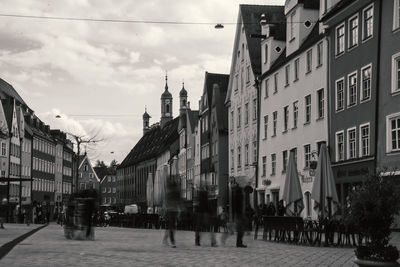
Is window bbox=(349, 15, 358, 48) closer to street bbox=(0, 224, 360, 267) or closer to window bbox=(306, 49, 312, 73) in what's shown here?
window bbox=(306, 49, 312, 73)

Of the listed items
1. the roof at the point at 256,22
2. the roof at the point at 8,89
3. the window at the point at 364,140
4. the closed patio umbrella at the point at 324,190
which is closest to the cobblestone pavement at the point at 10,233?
the closed patio umbrella at the point at 324,190

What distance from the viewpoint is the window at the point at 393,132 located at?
32781mm

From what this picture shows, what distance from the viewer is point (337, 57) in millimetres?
40469

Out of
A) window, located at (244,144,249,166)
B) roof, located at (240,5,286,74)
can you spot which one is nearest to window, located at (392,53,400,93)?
roof, located at (240,5,286,74)

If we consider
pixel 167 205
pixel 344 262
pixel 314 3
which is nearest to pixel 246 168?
pixel 314 3

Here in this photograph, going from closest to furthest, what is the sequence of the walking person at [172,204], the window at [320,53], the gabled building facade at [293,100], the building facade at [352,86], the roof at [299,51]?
the walking person at [172,204] < the building facade at [352,86] < the window at [320,53] < the gabled building facade at [293,100] < the roof at [299,51]

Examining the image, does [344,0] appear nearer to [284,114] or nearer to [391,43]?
[391,43]

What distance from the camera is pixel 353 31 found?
3834cm

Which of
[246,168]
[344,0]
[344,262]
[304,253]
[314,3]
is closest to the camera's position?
[344,262]

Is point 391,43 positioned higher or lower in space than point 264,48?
lower

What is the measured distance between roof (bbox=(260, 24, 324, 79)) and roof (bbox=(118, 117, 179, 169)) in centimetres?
5638

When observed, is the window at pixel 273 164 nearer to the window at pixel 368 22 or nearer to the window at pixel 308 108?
the window at pixel 308 108

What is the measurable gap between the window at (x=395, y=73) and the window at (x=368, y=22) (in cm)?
324

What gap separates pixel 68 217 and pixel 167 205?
6.81m
